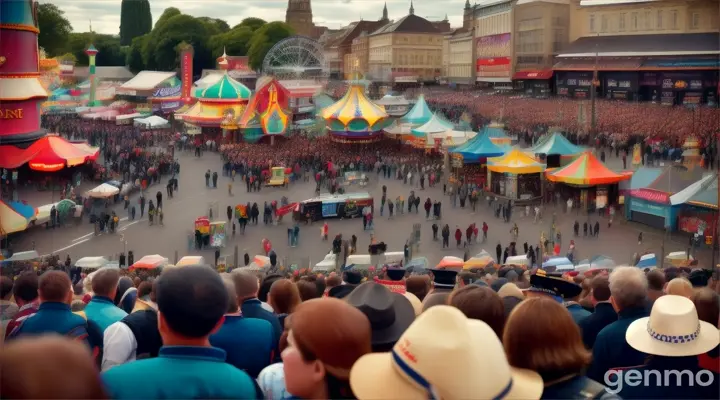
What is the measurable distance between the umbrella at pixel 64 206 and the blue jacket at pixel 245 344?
10838 mm

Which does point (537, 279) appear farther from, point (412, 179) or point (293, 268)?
point (412, 179)

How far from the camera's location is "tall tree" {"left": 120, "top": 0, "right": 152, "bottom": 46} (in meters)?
27.9

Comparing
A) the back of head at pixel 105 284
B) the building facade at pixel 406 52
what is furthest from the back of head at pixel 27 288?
the building facade at pixel 406 52

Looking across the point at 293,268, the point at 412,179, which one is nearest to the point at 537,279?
the point at 293,268

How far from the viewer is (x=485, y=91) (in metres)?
22.6

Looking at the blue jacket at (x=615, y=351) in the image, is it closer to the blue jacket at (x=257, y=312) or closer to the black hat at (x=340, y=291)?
the black hat at (x=340, y=291)

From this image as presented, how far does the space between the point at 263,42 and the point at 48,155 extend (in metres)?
22.2

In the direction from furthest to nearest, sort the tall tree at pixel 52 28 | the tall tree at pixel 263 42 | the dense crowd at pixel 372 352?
the tall tree at pixel 263 42 < the tall tree at pixel 52 28 < the dense crowd at pixel 372 352

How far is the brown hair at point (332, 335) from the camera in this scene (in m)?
1.68

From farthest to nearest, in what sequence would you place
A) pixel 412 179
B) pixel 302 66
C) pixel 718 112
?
1. pixel 302 66
2. pixel 718 112
3. pixel 412 179

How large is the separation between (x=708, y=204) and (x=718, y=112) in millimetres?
7188

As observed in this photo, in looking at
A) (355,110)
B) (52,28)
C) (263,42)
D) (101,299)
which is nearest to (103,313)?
(101,299)

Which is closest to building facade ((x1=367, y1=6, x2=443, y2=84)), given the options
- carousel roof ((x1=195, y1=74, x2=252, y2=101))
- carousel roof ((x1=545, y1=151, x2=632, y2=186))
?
carousel roof ((x1=195, y1=74, x2=252, y2=101))

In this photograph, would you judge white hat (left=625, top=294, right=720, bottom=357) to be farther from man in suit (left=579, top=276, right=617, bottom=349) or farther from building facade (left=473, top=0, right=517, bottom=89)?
building facade (left=473, top=0, right=517, bottom=89)
